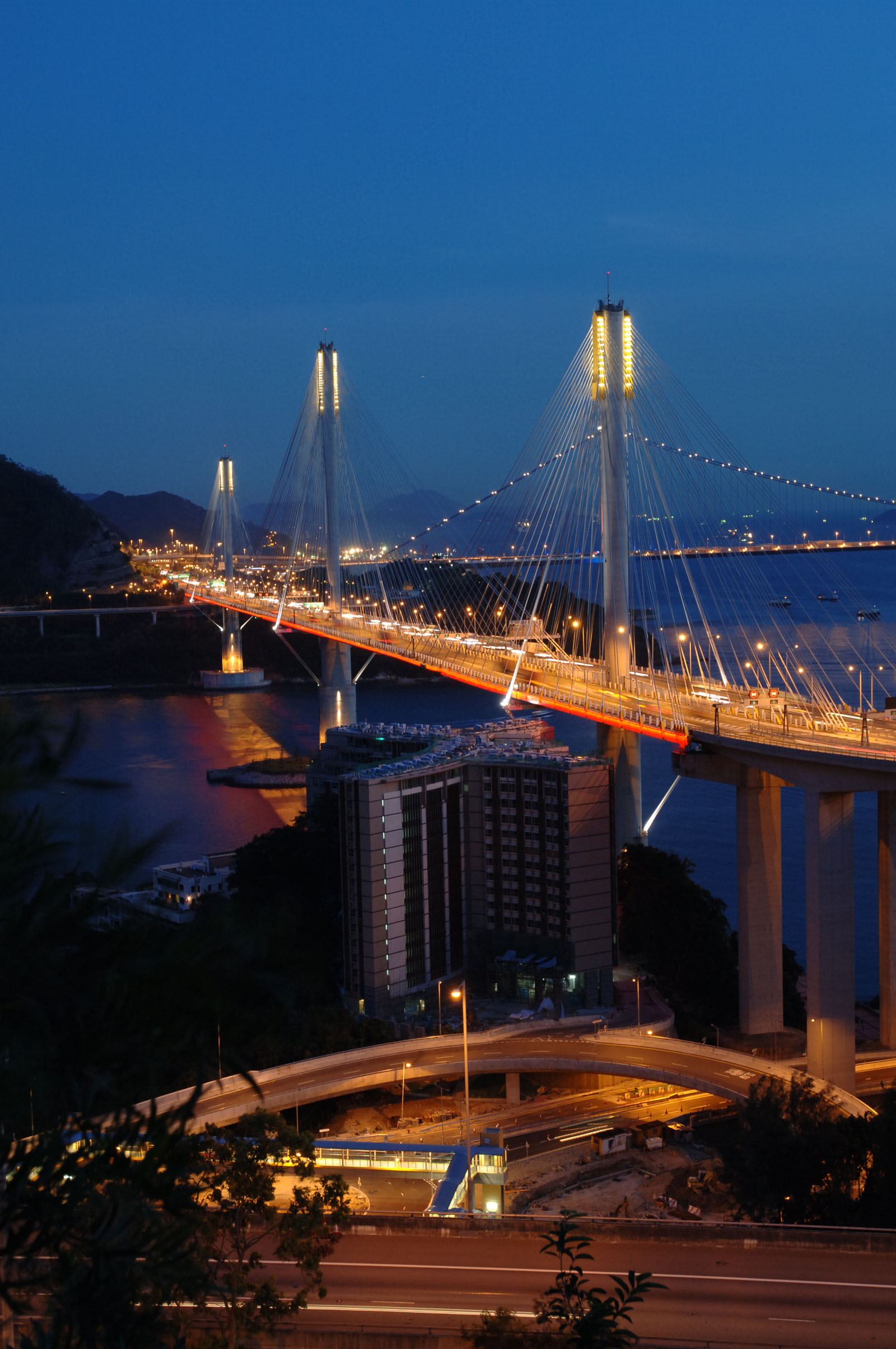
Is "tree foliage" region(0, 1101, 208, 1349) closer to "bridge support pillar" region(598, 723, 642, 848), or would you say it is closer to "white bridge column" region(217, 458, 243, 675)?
"bridge support pillar" region(598, 723, 642, 848)

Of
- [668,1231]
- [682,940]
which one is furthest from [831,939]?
[668,1231]

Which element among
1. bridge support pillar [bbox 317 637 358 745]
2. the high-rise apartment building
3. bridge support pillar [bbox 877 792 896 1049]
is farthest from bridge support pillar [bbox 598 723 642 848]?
bridge support pillar [bbox 317 637 358 745]

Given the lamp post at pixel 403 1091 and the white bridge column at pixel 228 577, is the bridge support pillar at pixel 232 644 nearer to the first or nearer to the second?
the white bridge column at pixel 228 577

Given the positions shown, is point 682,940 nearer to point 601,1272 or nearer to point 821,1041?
point 821,1041

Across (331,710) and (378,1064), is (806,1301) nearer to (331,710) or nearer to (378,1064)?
(378,1064)

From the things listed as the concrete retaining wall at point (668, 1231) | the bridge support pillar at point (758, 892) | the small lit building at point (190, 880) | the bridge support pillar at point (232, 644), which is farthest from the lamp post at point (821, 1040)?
the bridge support pillar at point (232, 644)

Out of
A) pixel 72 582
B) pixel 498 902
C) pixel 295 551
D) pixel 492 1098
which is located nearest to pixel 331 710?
pixel 295 551
